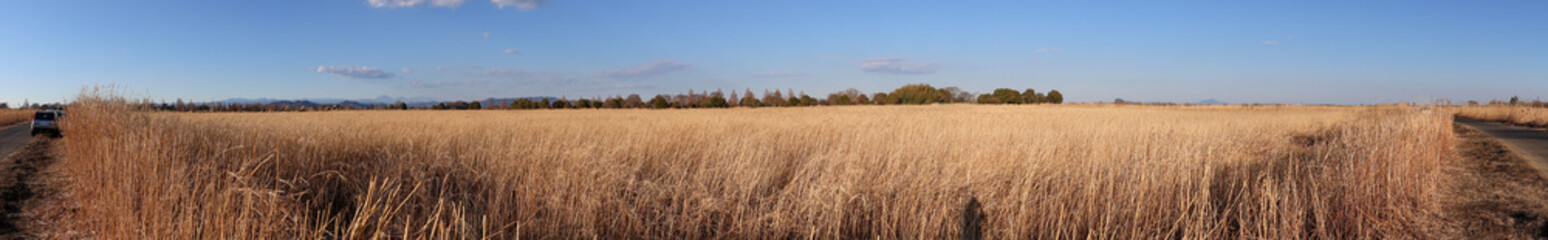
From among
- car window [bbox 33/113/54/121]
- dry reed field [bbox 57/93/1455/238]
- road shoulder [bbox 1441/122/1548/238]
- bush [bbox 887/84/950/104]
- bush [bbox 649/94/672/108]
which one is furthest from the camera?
bush [bbox 887/84/950/104]

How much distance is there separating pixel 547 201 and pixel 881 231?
2.42 m

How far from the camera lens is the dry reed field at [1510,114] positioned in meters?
19.1

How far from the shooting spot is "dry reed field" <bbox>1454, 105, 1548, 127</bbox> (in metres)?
19.1

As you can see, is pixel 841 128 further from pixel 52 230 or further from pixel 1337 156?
pixel 52 230

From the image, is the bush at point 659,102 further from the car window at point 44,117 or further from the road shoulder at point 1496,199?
the road shoulder at point 1496,199

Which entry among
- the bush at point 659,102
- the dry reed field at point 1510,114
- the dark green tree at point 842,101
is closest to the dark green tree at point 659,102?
the bush at point 659,102

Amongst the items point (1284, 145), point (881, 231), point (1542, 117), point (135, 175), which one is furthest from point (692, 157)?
point (1542, 117)

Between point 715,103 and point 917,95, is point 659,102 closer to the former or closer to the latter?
point 715,103

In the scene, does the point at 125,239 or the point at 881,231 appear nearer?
the point at 125,239

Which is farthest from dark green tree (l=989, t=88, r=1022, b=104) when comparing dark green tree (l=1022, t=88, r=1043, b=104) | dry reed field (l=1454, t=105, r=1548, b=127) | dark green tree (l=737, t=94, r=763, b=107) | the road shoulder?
the road shoulder

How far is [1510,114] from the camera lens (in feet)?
72.3

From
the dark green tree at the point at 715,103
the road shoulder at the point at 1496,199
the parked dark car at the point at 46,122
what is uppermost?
the dark green tree at the point at 715,103

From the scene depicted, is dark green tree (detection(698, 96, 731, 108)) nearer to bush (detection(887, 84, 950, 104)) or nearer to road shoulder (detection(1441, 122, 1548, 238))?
bush (detection(887, 84, 950, 104))

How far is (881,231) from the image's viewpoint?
4441mm
